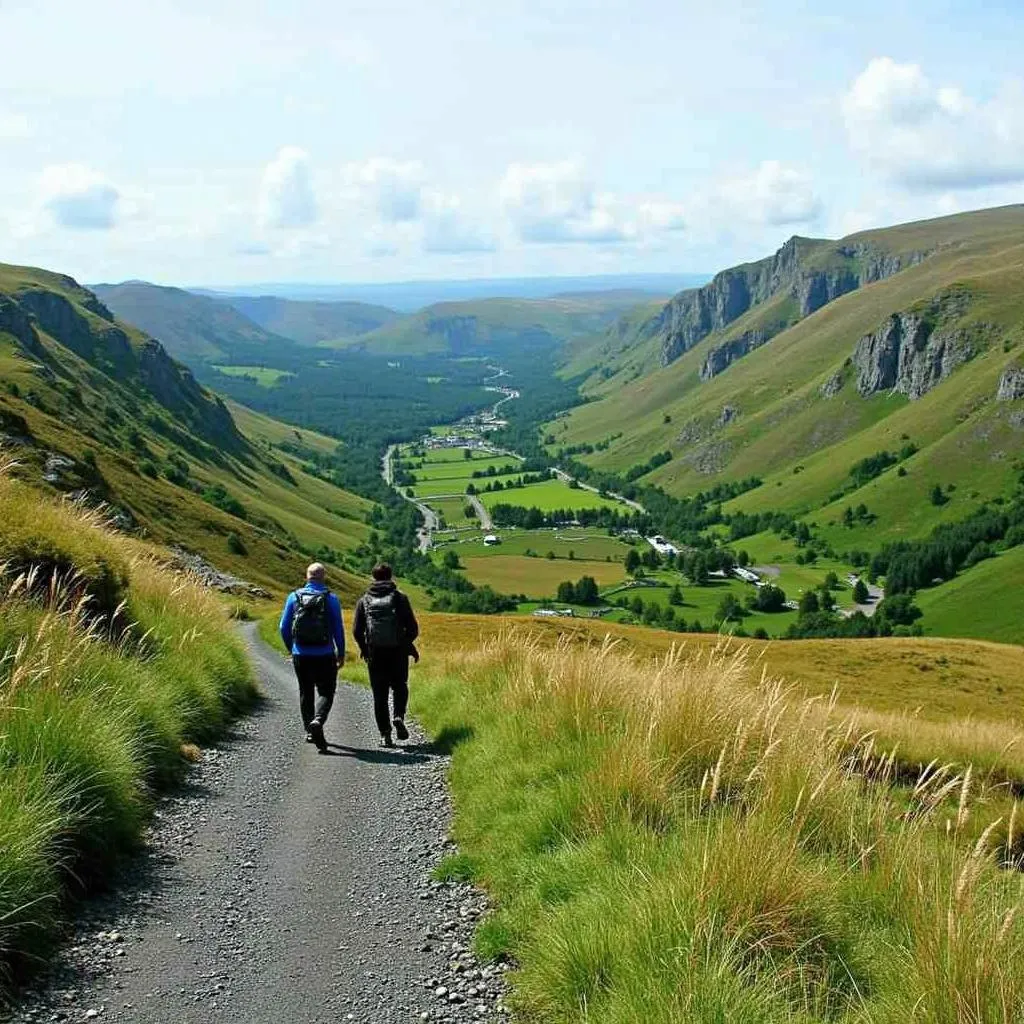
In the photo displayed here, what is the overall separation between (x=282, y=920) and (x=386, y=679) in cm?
769

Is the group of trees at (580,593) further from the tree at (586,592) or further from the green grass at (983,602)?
the green grass at (983,602)

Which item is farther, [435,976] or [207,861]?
[207,861]

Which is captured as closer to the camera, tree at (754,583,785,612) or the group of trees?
tree at (754,583,785,612)

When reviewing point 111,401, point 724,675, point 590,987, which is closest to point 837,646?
point 724,675

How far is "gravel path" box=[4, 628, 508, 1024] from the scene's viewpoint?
625 cm

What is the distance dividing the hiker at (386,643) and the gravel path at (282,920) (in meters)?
2.85

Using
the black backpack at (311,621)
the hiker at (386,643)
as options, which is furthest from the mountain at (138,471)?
the hiker at (386,643)

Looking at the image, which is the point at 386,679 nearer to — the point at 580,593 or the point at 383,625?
the point at 383,625

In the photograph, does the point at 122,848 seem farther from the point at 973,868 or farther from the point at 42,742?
the point at 973,868

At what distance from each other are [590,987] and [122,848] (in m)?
5.24

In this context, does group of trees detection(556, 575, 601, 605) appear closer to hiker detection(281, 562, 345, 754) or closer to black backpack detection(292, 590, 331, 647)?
hiker detection(281, 562, 345, 754)

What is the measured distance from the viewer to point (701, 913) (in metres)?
5.79

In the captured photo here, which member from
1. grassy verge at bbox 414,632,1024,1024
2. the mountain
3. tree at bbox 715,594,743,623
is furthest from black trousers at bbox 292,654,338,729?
tree at bbox 715,594,743,623

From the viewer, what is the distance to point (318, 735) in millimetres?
14078
